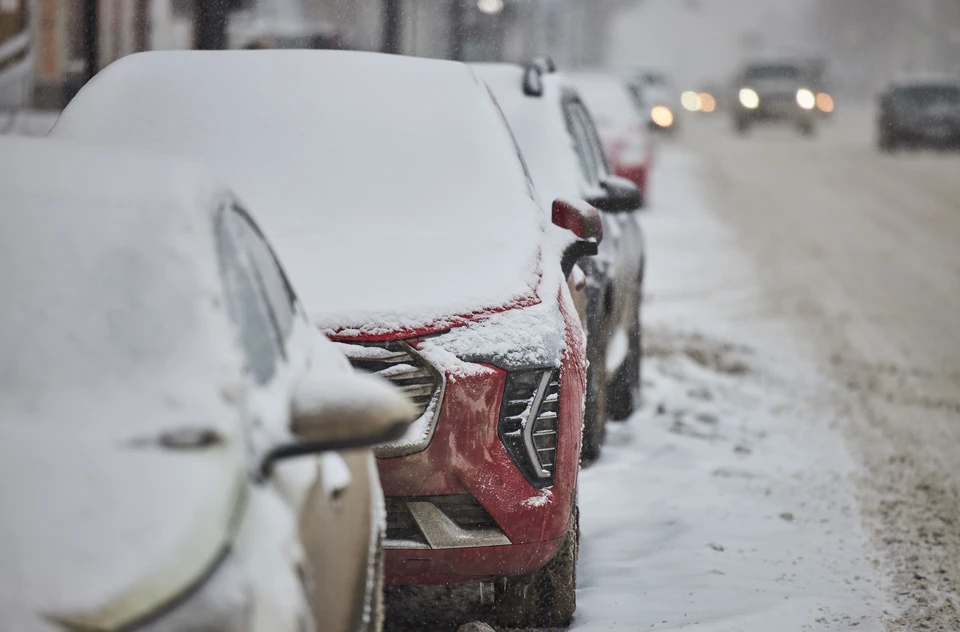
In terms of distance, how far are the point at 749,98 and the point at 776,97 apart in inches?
33.2

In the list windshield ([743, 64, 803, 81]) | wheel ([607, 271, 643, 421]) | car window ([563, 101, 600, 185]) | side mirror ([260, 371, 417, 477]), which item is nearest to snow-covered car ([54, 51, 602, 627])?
side mirror ([260, 371, 417, 477])

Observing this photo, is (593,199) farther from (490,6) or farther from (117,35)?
(117,35)

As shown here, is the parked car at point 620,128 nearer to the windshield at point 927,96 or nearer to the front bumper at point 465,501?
the front bumper at point 465,501

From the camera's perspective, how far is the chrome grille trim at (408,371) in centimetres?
420

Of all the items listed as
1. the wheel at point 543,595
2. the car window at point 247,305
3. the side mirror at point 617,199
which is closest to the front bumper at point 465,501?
the wheel at point 543,595

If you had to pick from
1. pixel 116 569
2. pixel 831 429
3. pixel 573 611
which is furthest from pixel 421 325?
pixel 831 429

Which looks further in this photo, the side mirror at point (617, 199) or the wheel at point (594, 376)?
the side mirror at point (617, 199)

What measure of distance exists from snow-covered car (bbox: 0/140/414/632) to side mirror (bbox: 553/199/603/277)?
2.52 m

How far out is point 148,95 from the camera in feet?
17.1

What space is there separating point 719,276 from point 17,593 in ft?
40.3

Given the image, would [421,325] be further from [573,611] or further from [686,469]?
[686,469]

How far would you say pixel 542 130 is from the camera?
7.18 meters

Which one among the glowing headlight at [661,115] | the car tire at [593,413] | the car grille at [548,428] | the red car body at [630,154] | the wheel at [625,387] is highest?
the car grille at [548,428]

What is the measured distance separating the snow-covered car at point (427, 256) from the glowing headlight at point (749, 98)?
36.3 meters
